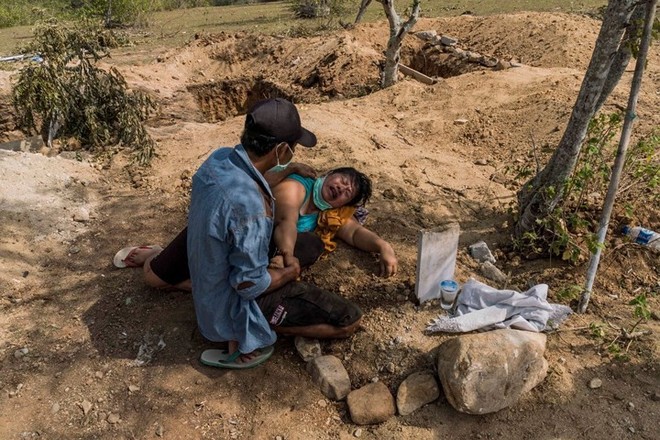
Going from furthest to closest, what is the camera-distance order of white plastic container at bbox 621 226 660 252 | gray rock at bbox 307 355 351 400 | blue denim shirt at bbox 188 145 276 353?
white plastic container at bbox 621 226 660 252
gray rock at bbox 307 355 351 400
blue denim shirt at bbox 188 145 276 353

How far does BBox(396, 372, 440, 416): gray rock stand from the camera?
8.17ft

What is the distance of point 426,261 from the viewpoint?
9.37 ft

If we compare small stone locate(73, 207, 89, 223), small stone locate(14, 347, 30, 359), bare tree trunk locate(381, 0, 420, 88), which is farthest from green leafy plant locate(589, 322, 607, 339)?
bare tree trunk locate(381, 0, 420, 88)

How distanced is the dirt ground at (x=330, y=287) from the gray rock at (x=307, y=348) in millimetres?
57

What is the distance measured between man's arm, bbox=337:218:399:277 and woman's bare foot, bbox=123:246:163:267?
4.15 feet

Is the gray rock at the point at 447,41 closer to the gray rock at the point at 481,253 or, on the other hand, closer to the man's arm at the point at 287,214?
the gray rock at the point at 481,253

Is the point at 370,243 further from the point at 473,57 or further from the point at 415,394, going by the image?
the point at 473,57

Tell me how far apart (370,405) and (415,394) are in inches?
9.0

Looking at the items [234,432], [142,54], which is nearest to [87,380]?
[234,432]

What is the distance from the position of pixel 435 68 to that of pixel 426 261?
750 centimetres

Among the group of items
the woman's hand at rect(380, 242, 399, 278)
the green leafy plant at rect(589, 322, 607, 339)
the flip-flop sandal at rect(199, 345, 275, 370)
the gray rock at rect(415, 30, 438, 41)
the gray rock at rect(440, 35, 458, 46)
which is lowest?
the flip-flop sandal at rect(199, 345, 275, 370)

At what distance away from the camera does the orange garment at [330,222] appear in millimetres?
3299

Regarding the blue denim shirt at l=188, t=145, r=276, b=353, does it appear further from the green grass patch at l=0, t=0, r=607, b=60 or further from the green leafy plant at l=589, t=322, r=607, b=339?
the green grass patch at l=0, t=0, r=607, b=60

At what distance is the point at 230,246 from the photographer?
2.37m
